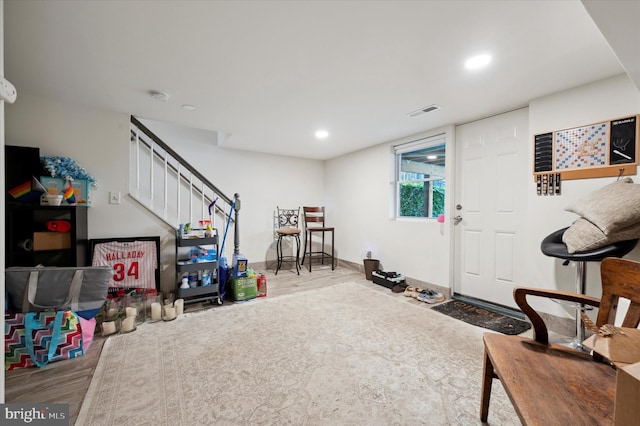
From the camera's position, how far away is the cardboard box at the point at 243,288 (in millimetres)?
3092

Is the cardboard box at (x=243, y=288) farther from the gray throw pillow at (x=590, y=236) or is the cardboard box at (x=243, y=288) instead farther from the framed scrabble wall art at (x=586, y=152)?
the framed scrabble wall art at (x=586, y=152)

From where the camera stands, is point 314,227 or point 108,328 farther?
point 314,227

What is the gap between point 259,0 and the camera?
1.32m

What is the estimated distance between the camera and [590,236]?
5.68ft

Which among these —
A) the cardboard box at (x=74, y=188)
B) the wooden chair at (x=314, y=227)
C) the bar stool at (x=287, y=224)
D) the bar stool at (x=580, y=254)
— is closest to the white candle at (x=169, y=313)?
the cardboard box at (x=74, y=188)

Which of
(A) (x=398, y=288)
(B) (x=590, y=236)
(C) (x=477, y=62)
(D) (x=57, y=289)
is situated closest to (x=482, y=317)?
(A) (x=398, y=288)

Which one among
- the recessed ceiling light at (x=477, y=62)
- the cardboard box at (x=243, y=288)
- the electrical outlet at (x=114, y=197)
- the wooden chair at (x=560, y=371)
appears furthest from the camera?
the cardboard box at (x=243, y=288)

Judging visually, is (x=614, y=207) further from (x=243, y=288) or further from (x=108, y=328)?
(x=108, y=328)

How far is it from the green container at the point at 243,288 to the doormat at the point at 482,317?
2.10 meters

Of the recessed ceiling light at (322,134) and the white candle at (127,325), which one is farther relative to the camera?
the recessed ceiling light at (322,134)

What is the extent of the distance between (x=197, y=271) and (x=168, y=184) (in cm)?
146

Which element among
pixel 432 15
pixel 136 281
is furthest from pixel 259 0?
pixel 136 281

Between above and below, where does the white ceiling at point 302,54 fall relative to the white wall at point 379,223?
above

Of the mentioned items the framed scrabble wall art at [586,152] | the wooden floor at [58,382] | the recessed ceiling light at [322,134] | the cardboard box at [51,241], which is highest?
the recessed ceiling light at [322,134]
